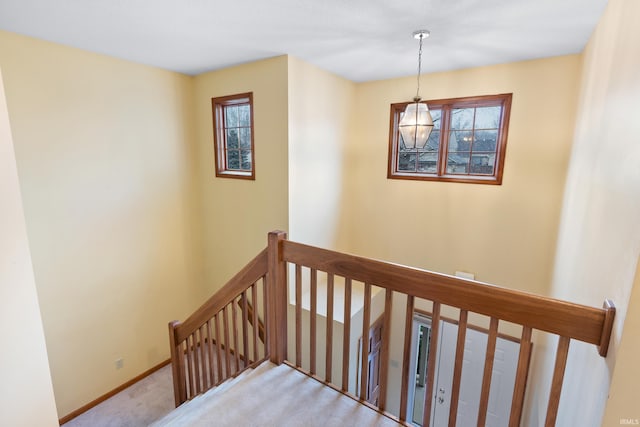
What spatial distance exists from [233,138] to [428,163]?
8.19 ft

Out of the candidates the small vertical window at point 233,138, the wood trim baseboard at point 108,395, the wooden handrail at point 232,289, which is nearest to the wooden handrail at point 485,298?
the wooden handrail at point 232,289

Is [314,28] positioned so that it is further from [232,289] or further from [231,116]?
[232,289]

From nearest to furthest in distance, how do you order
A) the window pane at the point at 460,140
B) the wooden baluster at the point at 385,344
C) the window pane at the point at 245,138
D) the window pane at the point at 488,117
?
the wooden baluster at the point at 385,344 → the window pane at the point at 488,117 → the window pane at the point at 460,140 → the window pane at the point at 245,138

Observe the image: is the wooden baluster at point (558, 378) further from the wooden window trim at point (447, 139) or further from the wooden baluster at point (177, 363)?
the wooden window trim at point (447, 139)

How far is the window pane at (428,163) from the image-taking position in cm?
389

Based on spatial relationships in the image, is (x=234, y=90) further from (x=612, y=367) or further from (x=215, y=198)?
(x=612, y=367)

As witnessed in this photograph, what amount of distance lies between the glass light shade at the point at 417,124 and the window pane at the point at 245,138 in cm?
188

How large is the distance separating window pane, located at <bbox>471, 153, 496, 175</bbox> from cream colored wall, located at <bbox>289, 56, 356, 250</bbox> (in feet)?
5.24

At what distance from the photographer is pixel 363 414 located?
1623mm

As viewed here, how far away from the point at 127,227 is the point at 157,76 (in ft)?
5.79

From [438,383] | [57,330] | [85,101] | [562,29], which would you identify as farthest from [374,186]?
[57,330]

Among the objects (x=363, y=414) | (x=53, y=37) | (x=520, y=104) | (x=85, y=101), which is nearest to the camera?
(x=363, y=414)

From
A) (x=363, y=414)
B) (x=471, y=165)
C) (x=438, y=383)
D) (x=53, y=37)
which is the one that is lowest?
(x=438, y=383)

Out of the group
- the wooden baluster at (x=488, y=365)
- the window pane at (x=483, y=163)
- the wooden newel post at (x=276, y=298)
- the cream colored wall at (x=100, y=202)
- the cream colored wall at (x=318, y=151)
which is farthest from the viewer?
the window pane at (x=483, y=163)
